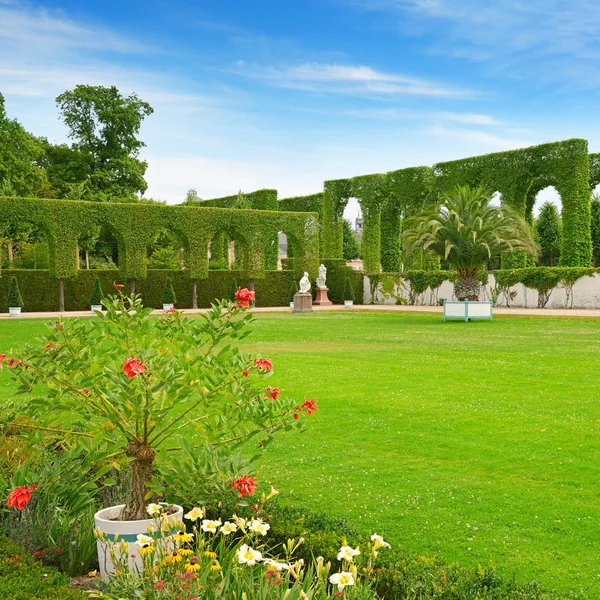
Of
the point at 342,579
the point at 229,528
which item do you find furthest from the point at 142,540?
the point at 342,579

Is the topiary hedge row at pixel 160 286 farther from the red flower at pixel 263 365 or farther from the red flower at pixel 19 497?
the red flower at pixel 19 497

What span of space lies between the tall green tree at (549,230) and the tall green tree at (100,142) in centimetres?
2874

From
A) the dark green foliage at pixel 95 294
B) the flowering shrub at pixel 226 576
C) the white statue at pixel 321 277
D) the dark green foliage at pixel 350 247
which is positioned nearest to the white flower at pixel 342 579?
the flowering shrub at pixel 226 576

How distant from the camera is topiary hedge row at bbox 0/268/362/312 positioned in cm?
2931

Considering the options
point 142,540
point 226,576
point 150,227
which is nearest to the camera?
point 226,576

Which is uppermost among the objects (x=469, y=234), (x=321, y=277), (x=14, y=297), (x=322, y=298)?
(x=469, y=234)

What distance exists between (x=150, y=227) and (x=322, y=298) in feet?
31.2

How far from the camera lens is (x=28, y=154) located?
40.0 metres

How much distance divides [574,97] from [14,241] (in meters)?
33.3

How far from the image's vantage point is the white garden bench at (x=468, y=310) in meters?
22.5

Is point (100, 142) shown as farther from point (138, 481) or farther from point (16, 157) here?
point (138, 481)

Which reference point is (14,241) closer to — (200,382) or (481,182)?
(481,182)

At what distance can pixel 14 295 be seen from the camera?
27.3 m

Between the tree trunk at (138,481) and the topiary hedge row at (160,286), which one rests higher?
the topiary hedge row at (160,286)
